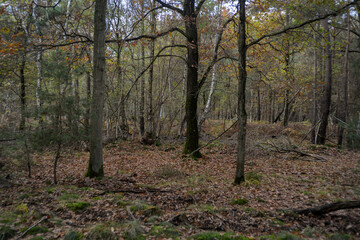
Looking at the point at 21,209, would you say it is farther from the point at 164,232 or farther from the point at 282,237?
the point at 282,237

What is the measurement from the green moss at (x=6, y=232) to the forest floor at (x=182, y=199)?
14 mm

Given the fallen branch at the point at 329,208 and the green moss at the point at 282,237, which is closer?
the green moss at the point at 282,237

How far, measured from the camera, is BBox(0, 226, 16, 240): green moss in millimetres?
3547

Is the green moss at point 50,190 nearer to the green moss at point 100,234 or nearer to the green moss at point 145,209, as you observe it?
the green moss at point 145,209

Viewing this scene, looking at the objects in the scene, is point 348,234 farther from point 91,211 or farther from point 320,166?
point 320,166

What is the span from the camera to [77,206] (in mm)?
5031

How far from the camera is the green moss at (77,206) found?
16.3ft

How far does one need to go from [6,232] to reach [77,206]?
58.8 inches

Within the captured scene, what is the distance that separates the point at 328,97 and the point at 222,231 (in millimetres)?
13529

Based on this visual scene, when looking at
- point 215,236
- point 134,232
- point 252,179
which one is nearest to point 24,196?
point 134,232

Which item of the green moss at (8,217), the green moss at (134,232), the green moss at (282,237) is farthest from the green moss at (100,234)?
the green moss at (282,237)

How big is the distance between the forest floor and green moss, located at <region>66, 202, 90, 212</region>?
2 centimetres

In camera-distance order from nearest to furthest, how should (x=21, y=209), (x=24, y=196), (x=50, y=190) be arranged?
(x=21, y=209)
(x=24, y=196)
(x=50, y=190)

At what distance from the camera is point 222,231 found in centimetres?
419
